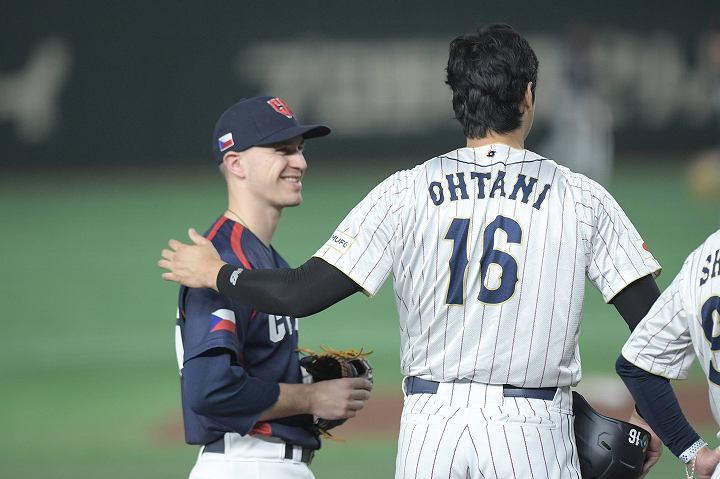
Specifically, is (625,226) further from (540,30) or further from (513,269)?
(540,30)

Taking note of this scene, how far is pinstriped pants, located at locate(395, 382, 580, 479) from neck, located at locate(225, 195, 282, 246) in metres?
0.89

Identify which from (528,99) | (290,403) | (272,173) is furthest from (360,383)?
(528,99)

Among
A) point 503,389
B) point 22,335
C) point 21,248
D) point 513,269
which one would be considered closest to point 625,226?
point 513,269

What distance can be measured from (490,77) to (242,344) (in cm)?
106

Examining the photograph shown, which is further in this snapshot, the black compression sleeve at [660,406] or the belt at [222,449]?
the belt at [222,449]

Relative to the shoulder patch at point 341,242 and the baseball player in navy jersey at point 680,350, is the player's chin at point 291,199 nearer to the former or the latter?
the shoulder patch at point 341,242

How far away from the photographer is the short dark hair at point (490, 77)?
9.35 ft

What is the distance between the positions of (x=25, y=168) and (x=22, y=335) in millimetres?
10200

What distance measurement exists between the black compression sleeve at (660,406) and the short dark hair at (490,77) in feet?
2.36

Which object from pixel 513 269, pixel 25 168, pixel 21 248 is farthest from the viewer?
pixel 25 168

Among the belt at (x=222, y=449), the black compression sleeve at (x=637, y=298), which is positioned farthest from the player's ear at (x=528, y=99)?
the belt at (x=222, y=449)

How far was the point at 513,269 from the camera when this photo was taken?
2.82 m

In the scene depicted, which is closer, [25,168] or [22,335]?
[22,335]

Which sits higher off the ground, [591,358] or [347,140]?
[347,140]
